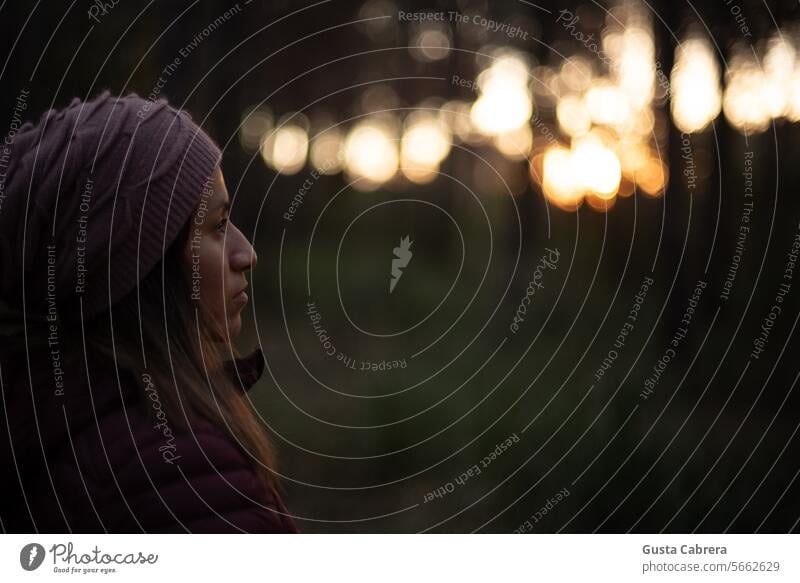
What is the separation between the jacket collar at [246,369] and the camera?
166cm

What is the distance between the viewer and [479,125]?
392cm

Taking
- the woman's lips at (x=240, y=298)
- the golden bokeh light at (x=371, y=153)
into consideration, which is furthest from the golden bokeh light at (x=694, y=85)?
the woman's lips at (x=240, y=298)

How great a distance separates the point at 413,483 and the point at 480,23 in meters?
2.22

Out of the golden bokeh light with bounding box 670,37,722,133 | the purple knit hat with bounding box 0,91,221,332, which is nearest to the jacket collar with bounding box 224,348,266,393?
the purple knit hat with bounding box 0,91,221,332

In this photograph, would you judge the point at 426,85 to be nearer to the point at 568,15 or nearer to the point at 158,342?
the point at 568,15

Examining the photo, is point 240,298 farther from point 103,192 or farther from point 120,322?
point 103,192

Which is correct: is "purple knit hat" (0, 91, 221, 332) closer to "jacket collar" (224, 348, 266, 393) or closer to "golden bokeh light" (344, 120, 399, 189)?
"jacket collar" (224, 348, 266, 393)

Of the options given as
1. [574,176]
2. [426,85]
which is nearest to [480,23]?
[426,85]

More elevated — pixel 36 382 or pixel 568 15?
pixel 568 15

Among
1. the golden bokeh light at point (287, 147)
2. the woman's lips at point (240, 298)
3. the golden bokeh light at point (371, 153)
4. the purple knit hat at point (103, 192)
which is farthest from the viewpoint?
the golden bokeh light at point (371, 153)

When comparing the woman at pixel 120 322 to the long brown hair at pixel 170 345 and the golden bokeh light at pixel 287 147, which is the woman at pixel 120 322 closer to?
the long brown hair at pixel 170 345

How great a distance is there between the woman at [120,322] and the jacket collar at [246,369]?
0.08 meters

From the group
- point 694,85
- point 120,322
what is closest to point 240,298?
point 120,322

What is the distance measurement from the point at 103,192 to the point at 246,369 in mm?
487
